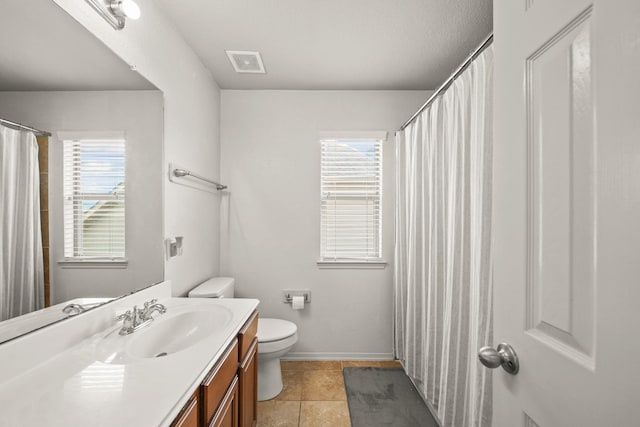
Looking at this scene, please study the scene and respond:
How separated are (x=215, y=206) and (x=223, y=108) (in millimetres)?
881

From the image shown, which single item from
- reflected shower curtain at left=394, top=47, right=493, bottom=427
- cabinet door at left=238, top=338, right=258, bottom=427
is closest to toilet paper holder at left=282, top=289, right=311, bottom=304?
reflected shower curtain at left=394, top=47, right=493, bottom=427

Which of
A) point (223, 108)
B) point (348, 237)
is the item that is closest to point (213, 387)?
point (348, 237)

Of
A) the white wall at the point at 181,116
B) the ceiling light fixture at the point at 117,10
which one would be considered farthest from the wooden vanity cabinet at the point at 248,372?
the ceiling light fixture at the point at 117,10

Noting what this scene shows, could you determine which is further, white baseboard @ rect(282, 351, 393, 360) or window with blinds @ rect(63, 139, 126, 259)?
white baseboard @ rect(282, 351, 393, 360)

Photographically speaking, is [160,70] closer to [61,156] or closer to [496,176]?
[61,156]

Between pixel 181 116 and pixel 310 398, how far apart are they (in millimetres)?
2088

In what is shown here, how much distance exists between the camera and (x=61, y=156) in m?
1.07

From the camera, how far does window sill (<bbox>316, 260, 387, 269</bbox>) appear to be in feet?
8.78

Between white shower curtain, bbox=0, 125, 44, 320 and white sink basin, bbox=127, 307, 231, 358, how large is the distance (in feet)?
1.27

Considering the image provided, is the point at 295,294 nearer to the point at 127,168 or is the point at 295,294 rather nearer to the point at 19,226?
the point at 127,168

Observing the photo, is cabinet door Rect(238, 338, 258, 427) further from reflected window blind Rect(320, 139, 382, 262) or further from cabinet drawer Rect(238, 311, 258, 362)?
reflected window blind Rect(320, 139, 382, 262)

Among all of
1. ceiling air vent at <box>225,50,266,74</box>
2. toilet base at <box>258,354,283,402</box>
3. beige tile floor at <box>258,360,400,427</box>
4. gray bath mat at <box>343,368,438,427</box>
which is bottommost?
beige tile floor at <box>258,360,400,427</box>

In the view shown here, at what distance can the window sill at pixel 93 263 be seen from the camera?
44.1 inches

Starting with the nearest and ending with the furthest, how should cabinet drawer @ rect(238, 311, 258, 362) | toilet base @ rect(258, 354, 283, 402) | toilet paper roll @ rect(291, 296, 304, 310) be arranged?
cabinet drawer @ rect(238, 311, 258, 362)
toilet base @ rect(258, 354, 283, 402)
toilet paper roll @ rect(291, 296, 304, 310)
